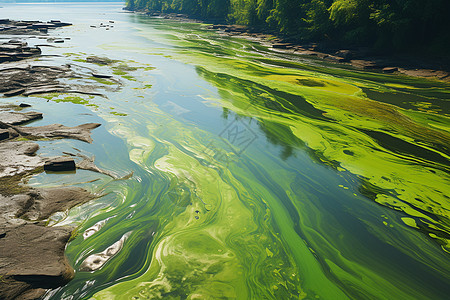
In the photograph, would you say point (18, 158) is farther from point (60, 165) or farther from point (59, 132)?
point (59, 132)

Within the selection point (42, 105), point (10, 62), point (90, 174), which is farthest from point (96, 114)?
point (10, 62)

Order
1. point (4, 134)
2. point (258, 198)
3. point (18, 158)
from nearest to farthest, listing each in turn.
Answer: point (258, 198), point (18, 158), point (4, 134)

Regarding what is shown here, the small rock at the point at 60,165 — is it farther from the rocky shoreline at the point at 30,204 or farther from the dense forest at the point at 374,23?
the dense forest at the point at 374,23

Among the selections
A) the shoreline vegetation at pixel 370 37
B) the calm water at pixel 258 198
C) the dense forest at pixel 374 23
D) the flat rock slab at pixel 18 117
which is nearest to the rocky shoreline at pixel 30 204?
the flat rock slab at pixel 18 117

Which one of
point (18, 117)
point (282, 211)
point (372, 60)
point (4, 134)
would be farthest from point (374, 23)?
point (4, 134)

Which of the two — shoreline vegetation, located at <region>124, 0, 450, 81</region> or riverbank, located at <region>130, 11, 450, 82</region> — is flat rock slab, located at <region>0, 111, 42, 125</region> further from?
shoreline vegetation, located at <region>124, 0, 450, 81</region>

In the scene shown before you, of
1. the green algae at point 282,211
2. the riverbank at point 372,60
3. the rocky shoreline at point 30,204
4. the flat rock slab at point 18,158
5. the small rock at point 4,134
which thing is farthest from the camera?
the riverbank at point 372,60
